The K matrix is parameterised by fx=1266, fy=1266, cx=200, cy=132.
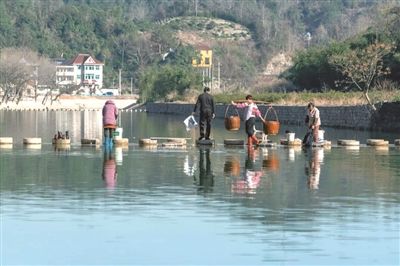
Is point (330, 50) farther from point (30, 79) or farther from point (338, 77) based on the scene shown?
point (30, 79)

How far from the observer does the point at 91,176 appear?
930 inches

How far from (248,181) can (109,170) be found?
12.0 ft

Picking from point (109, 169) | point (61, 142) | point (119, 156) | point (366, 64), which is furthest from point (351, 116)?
point (109, 169)

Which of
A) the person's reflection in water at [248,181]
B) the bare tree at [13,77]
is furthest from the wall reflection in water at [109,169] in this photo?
the bare tree at [13,77]

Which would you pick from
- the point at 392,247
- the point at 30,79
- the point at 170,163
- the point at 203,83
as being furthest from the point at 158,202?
the point at 30,79

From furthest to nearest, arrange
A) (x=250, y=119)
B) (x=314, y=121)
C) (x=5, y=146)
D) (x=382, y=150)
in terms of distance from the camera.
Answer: (x=314, y=121), (x=5, y=146), (x=382, y=150), (x=250, y=119)

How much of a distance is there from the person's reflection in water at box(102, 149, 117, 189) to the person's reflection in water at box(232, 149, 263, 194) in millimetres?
2160

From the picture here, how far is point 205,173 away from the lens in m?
24.7

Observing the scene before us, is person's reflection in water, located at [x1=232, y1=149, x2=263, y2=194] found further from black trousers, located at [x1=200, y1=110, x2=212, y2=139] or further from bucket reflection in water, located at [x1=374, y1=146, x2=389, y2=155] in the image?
black trousers, located at [x1=200, y1=110, x2=212, y2=139]

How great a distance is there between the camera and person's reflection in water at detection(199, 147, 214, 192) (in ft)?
71.4

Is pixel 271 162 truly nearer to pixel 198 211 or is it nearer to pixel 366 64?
pixel 198 211

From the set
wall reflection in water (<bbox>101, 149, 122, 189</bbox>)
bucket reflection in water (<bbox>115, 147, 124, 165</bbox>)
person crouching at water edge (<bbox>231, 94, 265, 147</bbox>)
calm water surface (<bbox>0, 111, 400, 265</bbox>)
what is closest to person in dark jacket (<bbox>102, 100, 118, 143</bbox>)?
bucket reflection in water (<bbox>115, 147, 124, 165</bbox>)

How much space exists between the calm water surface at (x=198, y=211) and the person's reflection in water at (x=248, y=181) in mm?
19

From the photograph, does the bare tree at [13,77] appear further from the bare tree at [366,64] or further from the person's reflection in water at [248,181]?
the person's reflection in water at [248,181]
